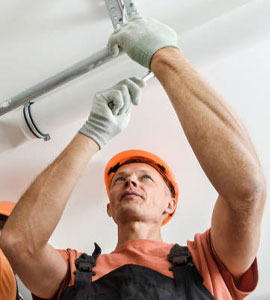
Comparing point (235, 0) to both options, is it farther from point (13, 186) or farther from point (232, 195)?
point (13, 186)

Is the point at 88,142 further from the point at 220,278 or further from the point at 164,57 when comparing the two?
the point at 220,278

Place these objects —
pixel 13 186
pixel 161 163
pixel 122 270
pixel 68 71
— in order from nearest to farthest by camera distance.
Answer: pixel 122 270 < pixel 68 71 < pixel 161 163 < pixel 13 186

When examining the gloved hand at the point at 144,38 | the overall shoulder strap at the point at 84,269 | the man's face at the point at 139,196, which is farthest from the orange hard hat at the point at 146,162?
the gloved hand at the point at 144,38

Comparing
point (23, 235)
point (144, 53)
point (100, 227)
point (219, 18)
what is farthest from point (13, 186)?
point (219, 18)

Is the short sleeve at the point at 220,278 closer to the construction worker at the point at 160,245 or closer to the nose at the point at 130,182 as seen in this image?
the construction worker at the point at 160,245

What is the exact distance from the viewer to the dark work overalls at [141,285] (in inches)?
43.7

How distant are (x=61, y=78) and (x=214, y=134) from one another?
794 millimetres

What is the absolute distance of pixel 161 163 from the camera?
181cm

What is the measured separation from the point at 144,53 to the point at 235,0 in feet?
1.65

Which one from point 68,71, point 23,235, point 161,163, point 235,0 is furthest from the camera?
point 161,163

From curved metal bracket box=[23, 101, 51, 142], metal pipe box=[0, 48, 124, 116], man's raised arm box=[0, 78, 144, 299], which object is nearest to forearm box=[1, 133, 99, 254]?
man's raised arm box=[0, 78, 144, 299]

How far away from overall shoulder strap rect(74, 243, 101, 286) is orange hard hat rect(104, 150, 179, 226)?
0.58 meters

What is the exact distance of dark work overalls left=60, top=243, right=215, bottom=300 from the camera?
3.64 ft

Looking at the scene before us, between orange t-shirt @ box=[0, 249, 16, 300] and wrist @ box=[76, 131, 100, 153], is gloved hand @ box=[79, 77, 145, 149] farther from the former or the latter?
orange t-shirt @ box=[0, 249, 16, 300]
